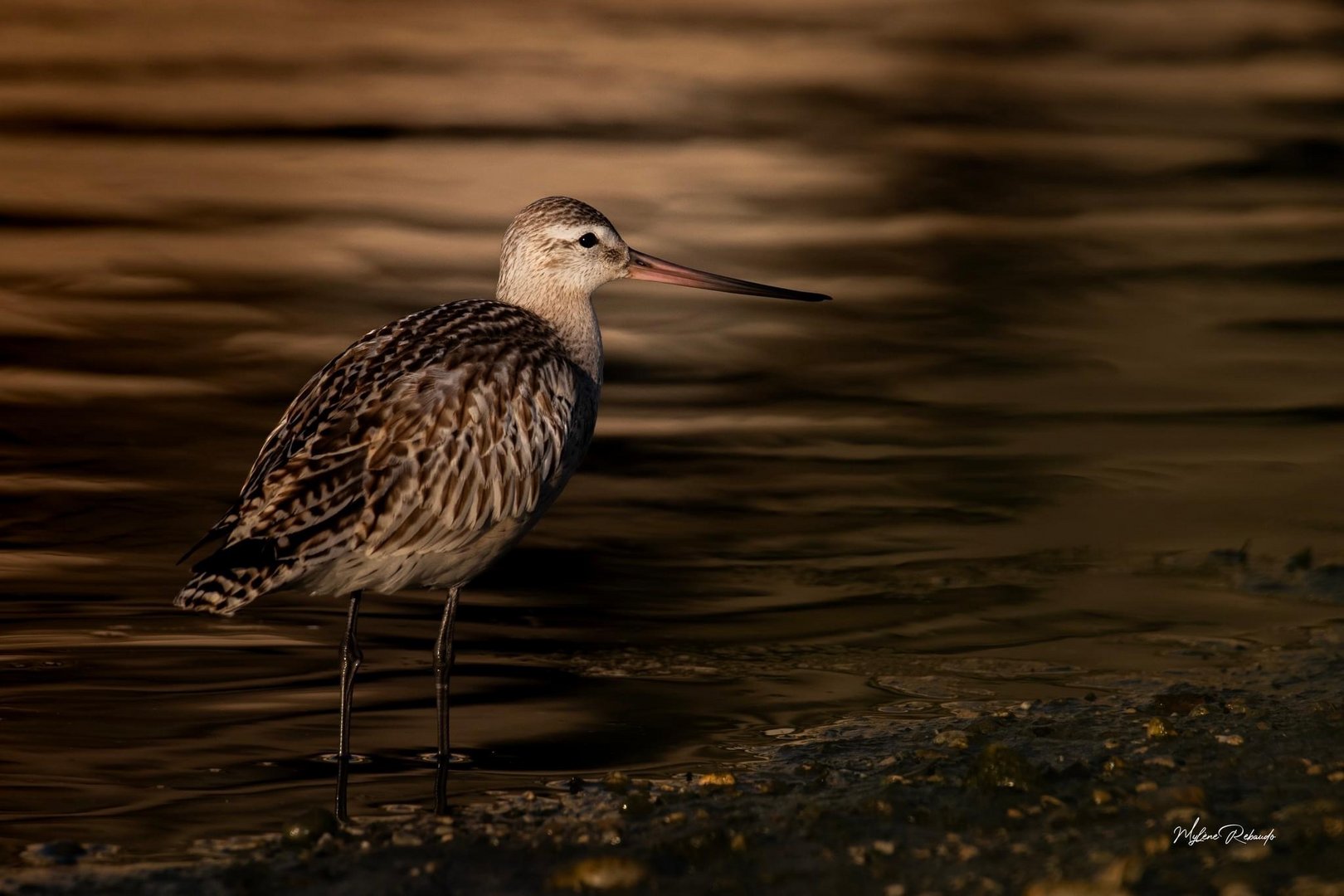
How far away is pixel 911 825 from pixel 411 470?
2033 millimetres

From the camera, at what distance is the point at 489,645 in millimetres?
7613

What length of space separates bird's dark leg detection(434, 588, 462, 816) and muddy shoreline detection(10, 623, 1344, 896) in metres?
0.18

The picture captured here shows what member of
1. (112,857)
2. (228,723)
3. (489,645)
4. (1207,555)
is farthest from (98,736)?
(1207,555)

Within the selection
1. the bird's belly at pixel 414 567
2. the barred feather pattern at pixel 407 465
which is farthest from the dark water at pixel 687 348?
the barred feather pattern at pixel 407 465

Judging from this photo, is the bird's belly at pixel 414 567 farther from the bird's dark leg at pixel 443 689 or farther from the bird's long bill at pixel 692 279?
the bird's long bill at pixel 692 279

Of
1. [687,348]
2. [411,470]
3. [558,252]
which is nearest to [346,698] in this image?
[411,470]

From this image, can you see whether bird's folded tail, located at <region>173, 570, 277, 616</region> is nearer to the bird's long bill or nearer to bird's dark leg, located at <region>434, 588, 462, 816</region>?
bird's dark leg, located at <region>434, 588, 462, 816</region>

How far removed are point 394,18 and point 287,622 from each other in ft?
48.0

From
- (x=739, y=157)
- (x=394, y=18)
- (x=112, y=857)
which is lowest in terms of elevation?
(x=112, y=857)

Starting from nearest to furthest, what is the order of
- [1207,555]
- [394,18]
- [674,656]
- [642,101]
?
[674,656] → [1207,555] → [642,101] → [394,18]

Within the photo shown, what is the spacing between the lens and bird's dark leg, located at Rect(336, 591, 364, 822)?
6074mm

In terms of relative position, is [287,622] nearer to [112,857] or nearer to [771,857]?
[112,857]
